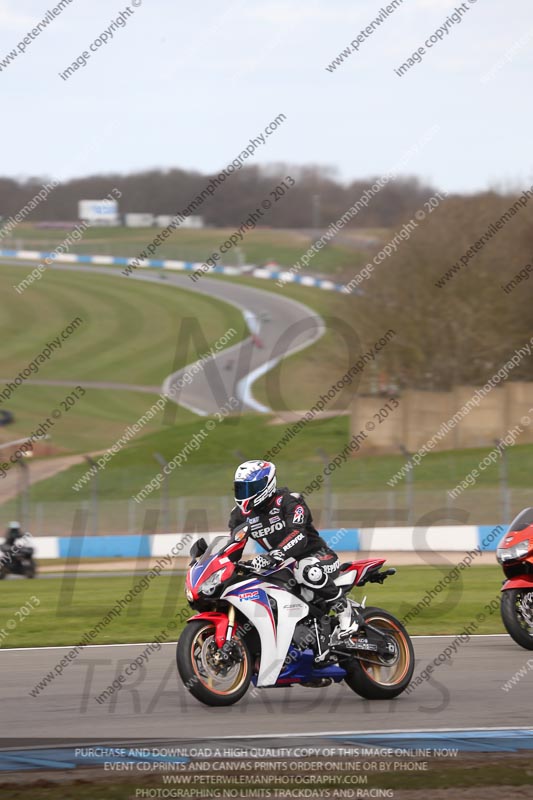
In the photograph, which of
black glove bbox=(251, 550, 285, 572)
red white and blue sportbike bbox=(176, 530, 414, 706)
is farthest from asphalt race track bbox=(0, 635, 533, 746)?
black glove bbox=(251, 550, 285, 572)

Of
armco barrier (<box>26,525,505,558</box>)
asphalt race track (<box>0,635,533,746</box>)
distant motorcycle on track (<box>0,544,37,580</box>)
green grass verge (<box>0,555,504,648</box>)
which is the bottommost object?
asphalt race track (<box>0,635,533,746</box>)

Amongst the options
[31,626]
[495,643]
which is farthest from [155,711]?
[31,626]

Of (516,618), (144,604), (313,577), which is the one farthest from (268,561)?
(144,604)

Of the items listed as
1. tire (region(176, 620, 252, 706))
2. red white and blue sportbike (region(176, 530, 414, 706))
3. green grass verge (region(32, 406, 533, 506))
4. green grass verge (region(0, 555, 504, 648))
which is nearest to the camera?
tire (region(176, 620, 252, 706))

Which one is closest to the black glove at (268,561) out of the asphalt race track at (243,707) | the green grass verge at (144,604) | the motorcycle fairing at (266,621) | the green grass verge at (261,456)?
the motorcycle fairing at (266,621)

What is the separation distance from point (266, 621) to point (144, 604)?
324 inches

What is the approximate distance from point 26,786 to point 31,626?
7221mm

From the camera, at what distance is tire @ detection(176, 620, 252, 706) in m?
7.30

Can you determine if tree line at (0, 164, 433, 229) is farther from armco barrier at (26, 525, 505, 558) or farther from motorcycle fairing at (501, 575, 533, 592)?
motorcycle fairing at (501, 575, 533, 592)

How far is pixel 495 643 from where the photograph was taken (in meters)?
10.6

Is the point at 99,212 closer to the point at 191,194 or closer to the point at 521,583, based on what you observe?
the point at 191,194

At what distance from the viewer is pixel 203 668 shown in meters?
7.48

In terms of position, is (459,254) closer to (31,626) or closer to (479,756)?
(31,626)

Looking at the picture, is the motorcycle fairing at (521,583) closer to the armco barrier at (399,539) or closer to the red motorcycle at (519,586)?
→ the red motorcycle at (519,586)
